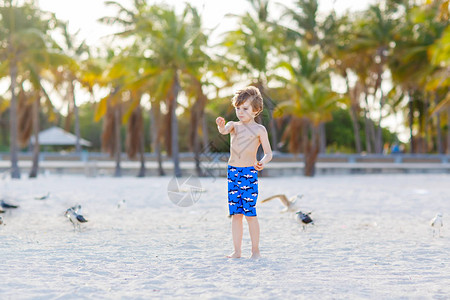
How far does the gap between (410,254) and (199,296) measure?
2874 millimetres

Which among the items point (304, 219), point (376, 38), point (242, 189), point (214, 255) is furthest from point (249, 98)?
point (376, 38)

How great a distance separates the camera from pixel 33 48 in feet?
69.5

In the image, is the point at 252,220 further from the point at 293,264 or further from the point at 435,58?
the point at 435,58

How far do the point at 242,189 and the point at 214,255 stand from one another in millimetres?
1006

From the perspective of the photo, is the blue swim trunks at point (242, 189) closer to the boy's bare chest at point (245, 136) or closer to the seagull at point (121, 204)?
the boy's bare chest at point (245, 136)

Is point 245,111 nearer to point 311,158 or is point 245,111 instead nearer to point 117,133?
point 311,158

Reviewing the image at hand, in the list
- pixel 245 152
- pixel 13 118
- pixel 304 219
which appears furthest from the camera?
pixel 13 118

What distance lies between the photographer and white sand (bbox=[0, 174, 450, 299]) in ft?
14.9

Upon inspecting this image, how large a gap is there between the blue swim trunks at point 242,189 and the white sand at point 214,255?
531 mm

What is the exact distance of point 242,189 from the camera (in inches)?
212

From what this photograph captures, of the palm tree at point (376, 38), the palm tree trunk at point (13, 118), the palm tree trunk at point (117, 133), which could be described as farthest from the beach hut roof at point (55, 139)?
the palm tree at point (376, 38)

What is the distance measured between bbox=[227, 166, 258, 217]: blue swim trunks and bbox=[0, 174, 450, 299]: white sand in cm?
53

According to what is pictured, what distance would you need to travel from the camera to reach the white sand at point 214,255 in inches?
178

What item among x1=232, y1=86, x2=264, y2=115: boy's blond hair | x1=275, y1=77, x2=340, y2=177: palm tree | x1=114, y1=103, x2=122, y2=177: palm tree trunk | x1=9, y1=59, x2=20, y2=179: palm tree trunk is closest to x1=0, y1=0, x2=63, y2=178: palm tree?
x1=9, y1=59, x2=20, y2=179: palm tree trunk
